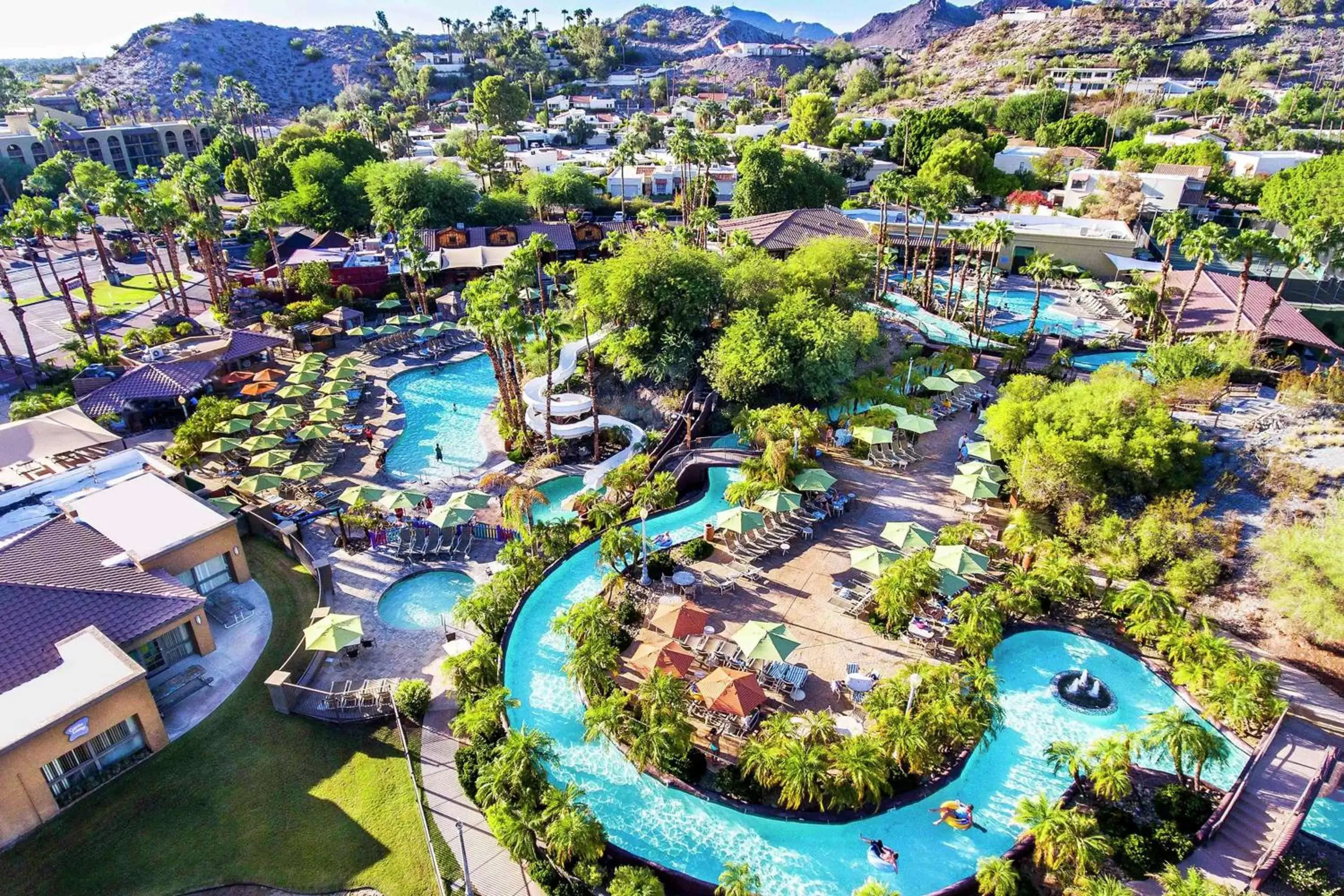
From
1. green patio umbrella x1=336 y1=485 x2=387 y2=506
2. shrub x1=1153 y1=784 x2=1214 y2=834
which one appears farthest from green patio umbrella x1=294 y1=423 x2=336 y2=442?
shrub x1=1153 y1=784 x2=1214 y2=834

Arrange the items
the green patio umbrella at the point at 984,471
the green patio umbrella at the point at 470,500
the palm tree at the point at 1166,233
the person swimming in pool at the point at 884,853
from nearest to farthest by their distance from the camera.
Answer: the person swimming in pool at the point at 884,853
the green patio umbrella at the point at 984,471
the green patio umbrella at the point at 470,500
the palm tree at the point at 1166,233

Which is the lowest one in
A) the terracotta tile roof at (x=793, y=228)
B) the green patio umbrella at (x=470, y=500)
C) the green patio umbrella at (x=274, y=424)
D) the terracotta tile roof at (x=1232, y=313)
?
the green patio umbrella at (x=470, y=500)

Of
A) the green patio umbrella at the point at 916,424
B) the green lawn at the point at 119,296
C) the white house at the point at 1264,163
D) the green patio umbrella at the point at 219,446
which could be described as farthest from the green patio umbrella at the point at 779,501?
the white house at the point at 1264,163

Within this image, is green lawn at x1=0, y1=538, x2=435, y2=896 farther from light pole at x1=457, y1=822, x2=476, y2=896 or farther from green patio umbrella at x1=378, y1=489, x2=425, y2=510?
green patio umbrella at x1=378, y1=489, x2=425, y2=510

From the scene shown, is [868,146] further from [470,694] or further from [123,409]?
[470,694]

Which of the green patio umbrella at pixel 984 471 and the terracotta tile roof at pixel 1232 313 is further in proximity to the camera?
the terracotta tile roof at pixel 1232 313

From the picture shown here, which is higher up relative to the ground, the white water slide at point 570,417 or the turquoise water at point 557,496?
the white water slide at point 570,417

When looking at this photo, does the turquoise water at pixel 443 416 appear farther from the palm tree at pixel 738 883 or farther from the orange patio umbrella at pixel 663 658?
the palm tree at pixel 738 883
